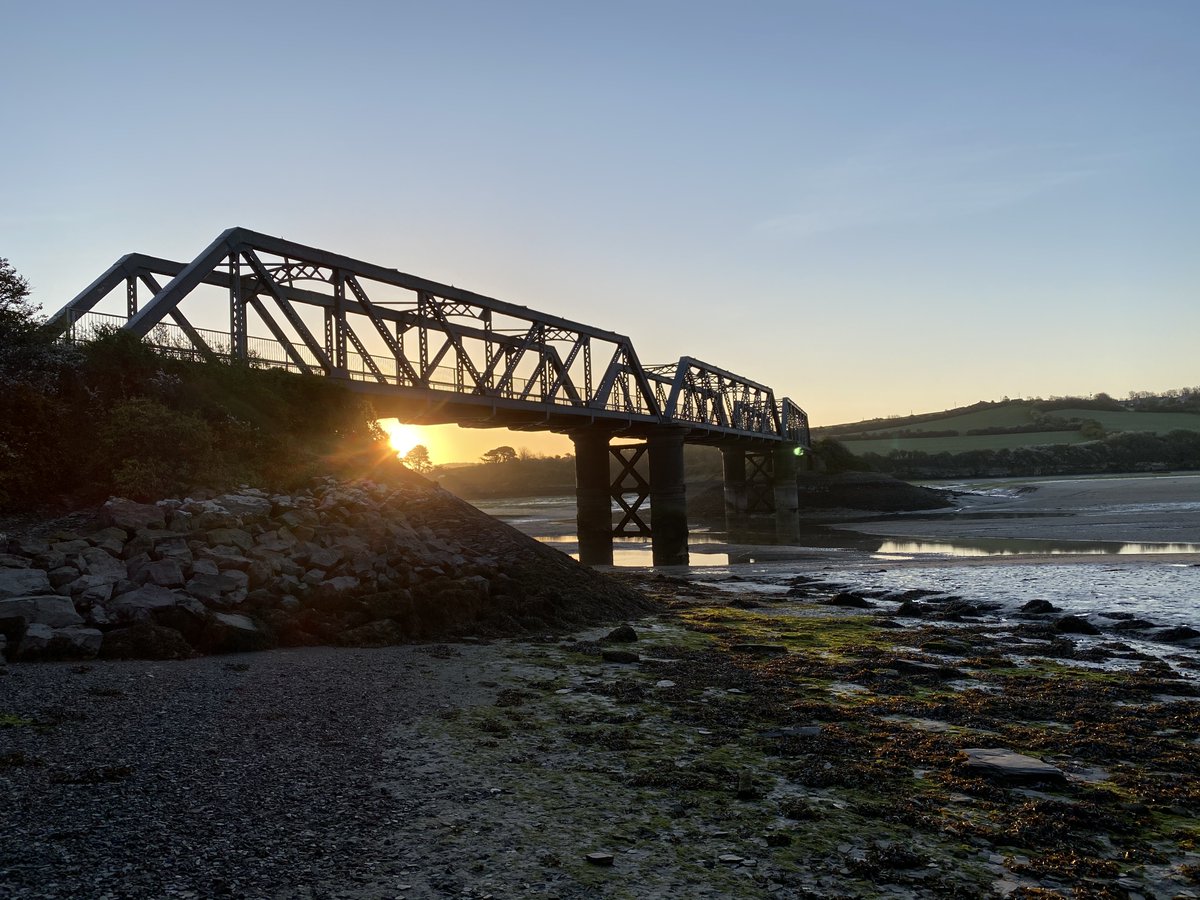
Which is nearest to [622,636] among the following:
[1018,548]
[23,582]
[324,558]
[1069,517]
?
[324,558]

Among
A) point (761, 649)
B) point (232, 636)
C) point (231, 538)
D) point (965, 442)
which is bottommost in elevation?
point (761, 649)

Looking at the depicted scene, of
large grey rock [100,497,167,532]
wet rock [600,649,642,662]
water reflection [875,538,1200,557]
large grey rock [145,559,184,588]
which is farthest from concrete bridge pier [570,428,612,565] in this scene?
large grey rock [145,559,184,588]

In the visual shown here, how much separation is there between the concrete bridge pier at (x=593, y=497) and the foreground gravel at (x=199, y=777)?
111 ft

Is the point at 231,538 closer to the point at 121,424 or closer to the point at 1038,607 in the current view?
the point at 121,424

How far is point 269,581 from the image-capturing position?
15.1m

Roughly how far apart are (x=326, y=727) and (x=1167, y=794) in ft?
28.6

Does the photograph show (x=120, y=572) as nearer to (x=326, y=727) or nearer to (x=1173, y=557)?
(x=326, y=727)

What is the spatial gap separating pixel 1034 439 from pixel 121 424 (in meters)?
162

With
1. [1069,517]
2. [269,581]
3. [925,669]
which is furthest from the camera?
[1069,517]

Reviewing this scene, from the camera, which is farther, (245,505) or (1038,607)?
(1038,607)

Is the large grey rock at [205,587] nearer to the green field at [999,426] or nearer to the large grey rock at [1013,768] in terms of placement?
the large grey rock at [1013,768]

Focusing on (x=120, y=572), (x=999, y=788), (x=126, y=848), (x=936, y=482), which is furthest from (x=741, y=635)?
(x=936, y=482)

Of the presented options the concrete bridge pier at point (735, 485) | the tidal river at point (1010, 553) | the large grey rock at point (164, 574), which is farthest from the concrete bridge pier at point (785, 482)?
the large grey rock at point (164, 574)

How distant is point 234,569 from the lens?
14.8m
